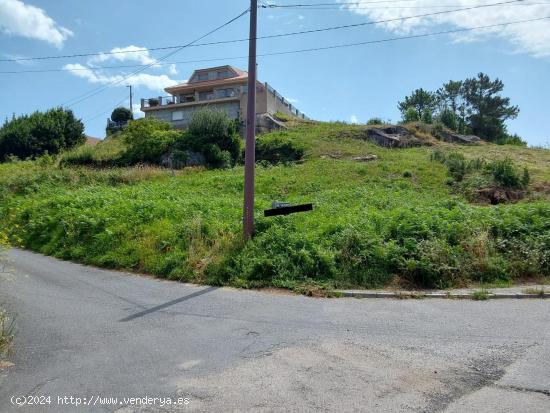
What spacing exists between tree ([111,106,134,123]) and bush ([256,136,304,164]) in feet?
91.8

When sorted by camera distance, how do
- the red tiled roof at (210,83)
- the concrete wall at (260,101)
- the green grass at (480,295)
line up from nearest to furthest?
the green grass at (480,295)
the concrete wall at (260,101)
the red tiled roof at (210,83)

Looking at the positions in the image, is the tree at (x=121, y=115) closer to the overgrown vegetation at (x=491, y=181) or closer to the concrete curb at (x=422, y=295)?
the overgrown vegetation at (x=491, y=181)

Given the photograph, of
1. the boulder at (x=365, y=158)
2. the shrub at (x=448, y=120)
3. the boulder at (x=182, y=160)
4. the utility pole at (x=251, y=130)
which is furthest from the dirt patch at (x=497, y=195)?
the shrub at (x=448, y=120)

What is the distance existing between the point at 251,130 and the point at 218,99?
116 ft

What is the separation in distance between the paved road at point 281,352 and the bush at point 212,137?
821 inches

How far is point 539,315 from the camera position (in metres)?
6.70

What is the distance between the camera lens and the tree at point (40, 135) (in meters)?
44.9

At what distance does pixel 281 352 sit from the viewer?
5.37 metres

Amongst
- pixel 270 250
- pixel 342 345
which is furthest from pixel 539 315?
pixel 270 250

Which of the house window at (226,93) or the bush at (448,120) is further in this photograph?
the house window at (226,93)

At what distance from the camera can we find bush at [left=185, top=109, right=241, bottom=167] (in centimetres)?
2859

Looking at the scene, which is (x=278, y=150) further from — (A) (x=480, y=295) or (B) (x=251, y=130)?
(A) (x=480, y=295)

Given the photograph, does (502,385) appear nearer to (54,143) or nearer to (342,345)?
(342,345)

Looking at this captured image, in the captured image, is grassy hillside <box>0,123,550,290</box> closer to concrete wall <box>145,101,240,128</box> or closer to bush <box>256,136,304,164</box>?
bush <box>256,136,304,164</box>
